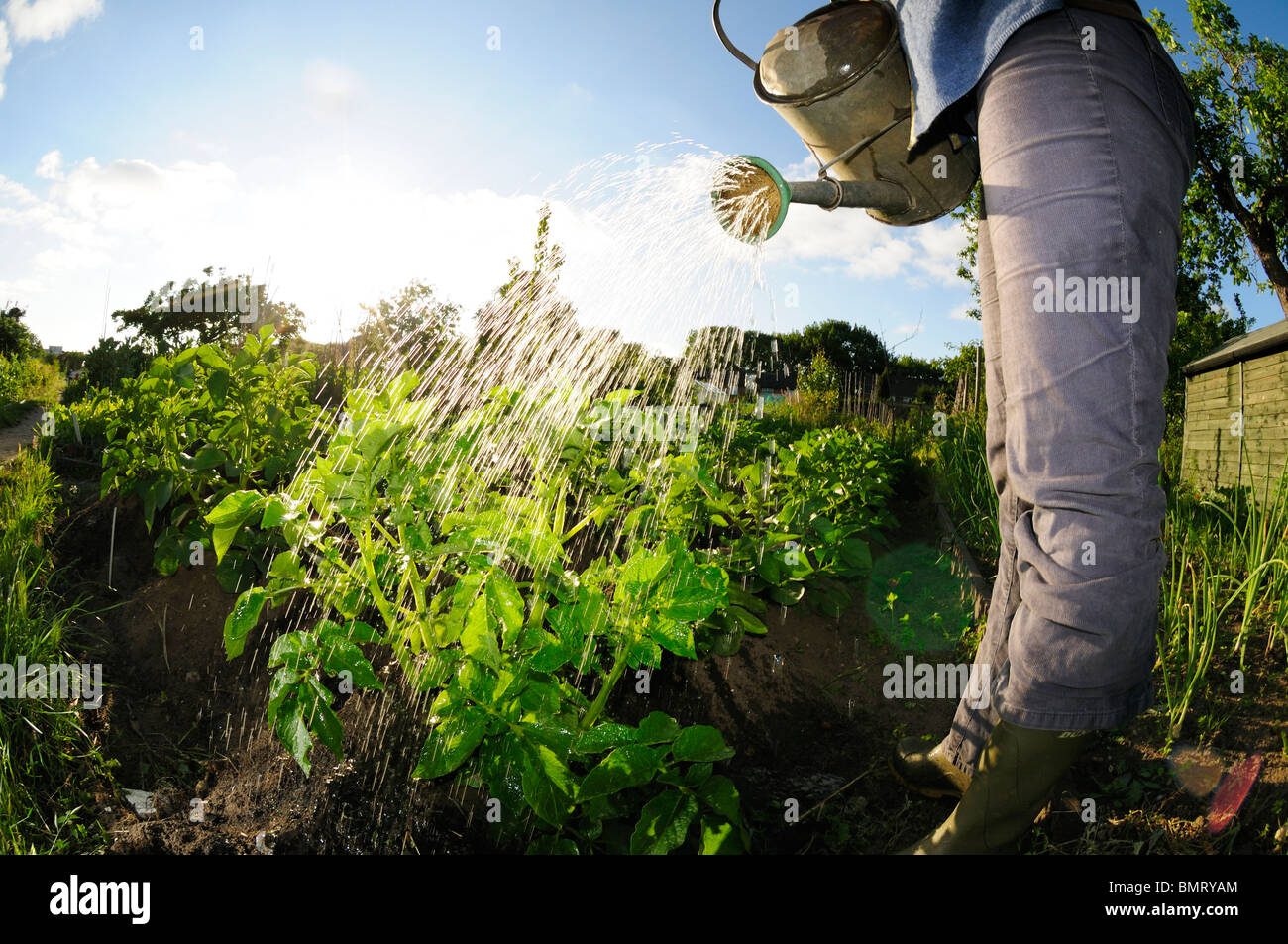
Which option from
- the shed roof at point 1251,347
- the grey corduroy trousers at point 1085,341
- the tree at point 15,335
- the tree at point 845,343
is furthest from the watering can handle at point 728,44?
the tree at point 845,343

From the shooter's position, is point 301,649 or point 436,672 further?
point 436,672

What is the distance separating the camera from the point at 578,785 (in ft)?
4.09

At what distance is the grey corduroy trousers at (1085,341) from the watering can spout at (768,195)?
0.43 metres

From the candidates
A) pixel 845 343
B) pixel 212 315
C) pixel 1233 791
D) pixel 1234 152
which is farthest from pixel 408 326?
pixel 845 343

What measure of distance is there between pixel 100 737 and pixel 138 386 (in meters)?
1.28

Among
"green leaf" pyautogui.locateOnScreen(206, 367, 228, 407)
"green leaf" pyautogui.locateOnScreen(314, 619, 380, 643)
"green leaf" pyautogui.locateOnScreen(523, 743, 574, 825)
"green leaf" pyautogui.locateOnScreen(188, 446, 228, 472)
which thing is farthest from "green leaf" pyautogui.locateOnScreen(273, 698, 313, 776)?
"green leaf" pyautogui.locateOnScreen(206, 367, 228, 407)

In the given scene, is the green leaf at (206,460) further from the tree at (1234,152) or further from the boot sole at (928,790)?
the tree at (1234,152)

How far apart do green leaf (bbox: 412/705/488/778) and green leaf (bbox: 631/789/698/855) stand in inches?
13.3

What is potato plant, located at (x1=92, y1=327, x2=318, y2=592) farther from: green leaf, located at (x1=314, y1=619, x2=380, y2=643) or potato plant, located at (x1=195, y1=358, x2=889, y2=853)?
green leaf, located at (x1=314, y1=619, x2=380, y2=643)

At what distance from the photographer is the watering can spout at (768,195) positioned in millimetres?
1638

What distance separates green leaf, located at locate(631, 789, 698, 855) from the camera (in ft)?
3.92

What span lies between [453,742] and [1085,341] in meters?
1.32

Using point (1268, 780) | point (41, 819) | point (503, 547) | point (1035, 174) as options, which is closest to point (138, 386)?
point (41, 819)
